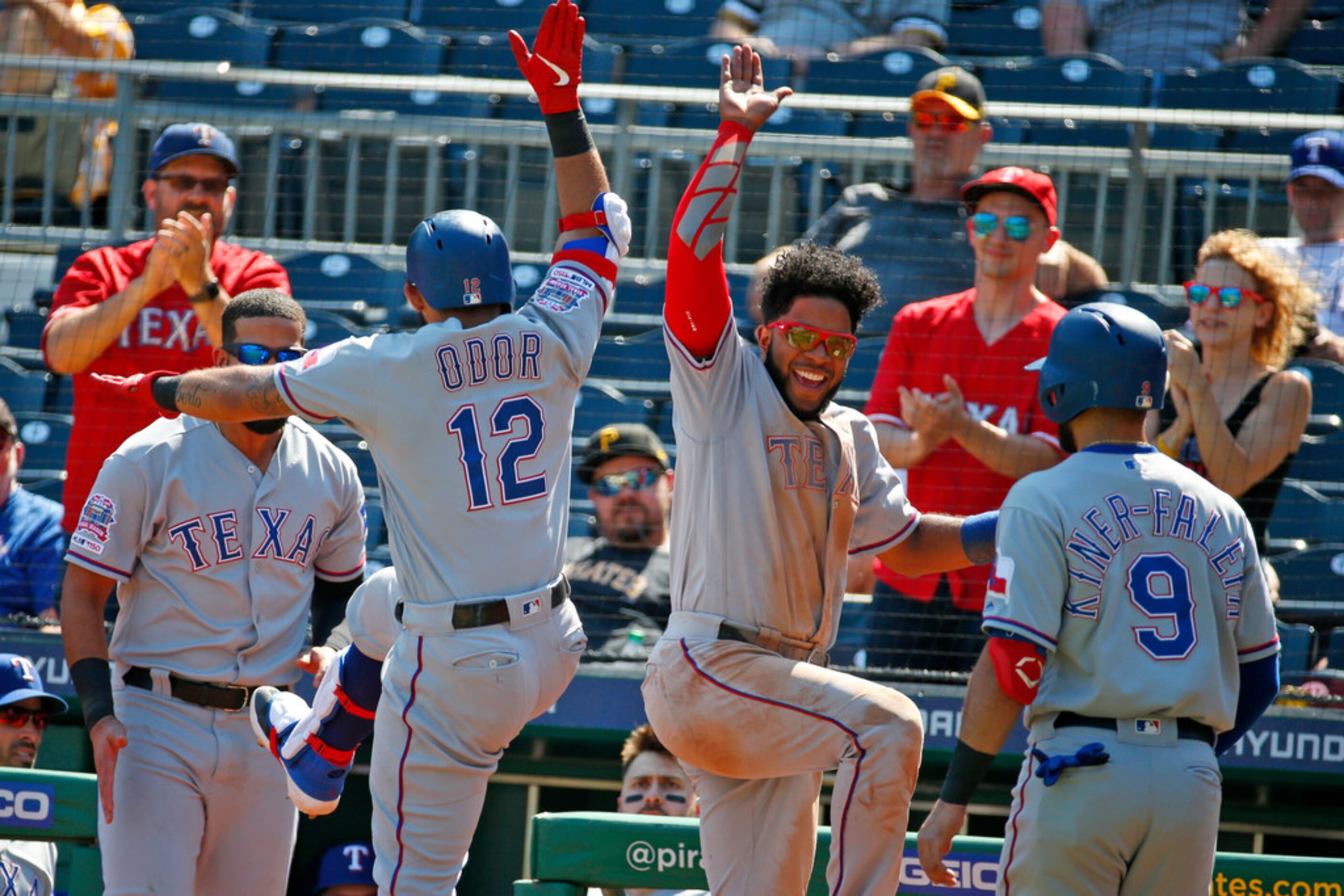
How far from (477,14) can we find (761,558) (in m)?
6.28

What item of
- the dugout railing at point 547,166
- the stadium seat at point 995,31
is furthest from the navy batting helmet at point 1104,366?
the stadium seat at point 995,31

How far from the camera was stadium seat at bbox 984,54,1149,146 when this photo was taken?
7176 millimetres

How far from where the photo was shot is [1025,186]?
4910 millimetres

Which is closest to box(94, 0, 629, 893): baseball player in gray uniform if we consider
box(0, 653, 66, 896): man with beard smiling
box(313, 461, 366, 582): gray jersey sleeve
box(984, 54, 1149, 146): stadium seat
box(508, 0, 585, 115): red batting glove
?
box(508, 0, 585, 115): red batting glove

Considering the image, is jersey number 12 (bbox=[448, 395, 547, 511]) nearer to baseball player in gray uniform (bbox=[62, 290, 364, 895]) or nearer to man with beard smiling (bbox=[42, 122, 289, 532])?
baseball player in gray uniform (bbox=[62, 290, 364, 895])

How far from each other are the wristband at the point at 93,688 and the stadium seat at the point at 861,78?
470 cm

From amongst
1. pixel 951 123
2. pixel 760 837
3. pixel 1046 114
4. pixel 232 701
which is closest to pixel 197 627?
pixel 232 701

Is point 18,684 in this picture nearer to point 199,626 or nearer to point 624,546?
point 199,626

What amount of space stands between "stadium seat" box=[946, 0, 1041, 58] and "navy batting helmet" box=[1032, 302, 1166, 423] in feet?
17.5

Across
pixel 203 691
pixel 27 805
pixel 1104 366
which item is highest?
pixel 1104 366

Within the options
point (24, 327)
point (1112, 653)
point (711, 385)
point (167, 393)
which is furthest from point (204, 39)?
point (1112, 653)

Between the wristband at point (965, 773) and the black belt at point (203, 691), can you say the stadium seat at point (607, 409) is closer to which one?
the black belt at point (203, 691)

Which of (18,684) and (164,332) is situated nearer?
(18,684)

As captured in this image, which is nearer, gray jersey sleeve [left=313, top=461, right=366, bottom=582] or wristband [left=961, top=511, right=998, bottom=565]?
wristband [left=961, top=511, right=998, bottom=565]
